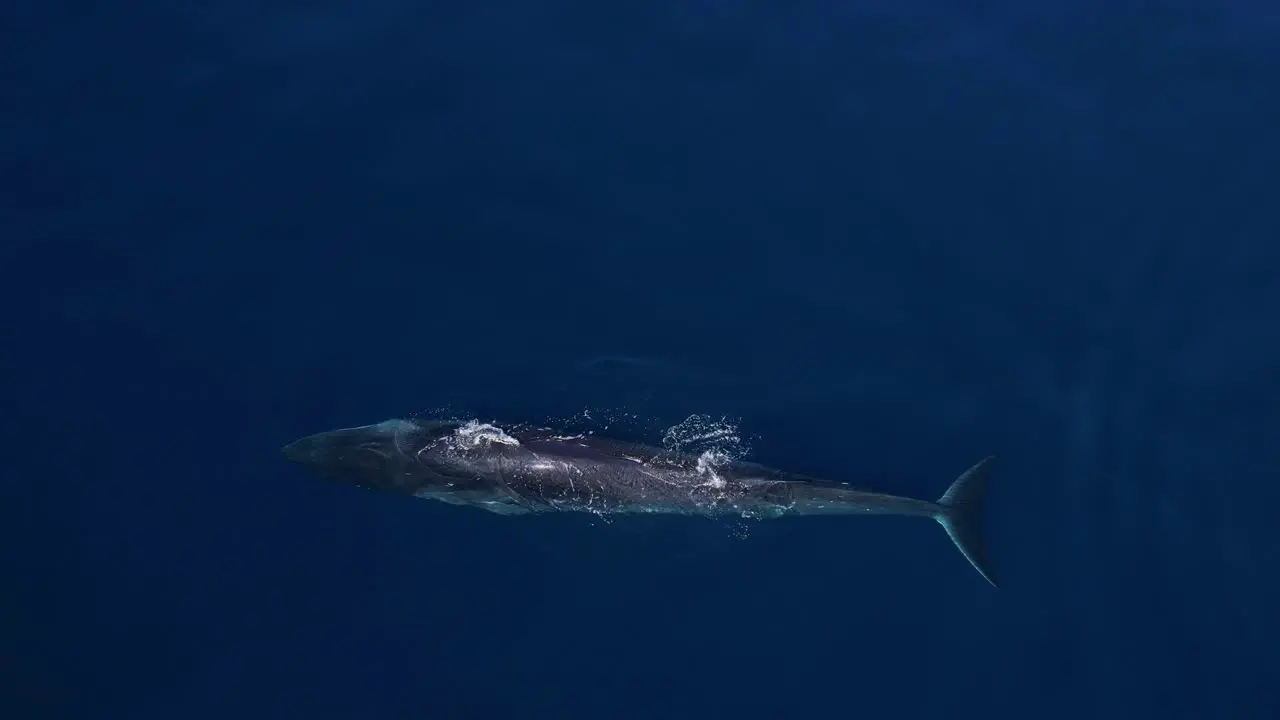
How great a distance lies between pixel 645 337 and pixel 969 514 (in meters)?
6.67

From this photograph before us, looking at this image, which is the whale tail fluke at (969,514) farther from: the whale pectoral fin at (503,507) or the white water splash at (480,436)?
the white water splash at (480,436)

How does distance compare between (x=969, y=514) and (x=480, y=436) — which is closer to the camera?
(x=969, y=514)

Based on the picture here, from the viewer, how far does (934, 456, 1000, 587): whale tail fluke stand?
17.8 meters

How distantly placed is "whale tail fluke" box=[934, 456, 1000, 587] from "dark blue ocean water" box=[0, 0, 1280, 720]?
514 millimetres

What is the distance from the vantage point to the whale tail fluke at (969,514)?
58.4 feet

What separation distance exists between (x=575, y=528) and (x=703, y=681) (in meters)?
3.43

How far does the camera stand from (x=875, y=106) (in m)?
22.8

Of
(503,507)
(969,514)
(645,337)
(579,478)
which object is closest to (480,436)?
(503,507)

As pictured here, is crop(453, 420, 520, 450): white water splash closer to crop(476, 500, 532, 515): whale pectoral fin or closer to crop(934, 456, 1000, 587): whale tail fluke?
crop(476, 500, 532, 515): whale pectoral fin

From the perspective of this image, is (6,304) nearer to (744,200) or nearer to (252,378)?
(252,378)

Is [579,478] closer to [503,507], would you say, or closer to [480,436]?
[503,507]

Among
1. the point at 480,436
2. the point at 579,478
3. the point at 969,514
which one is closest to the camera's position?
the point at 969,514

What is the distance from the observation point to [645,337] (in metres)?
20.0

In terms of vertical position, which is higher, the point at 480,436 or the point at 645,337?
the point at 645,337
